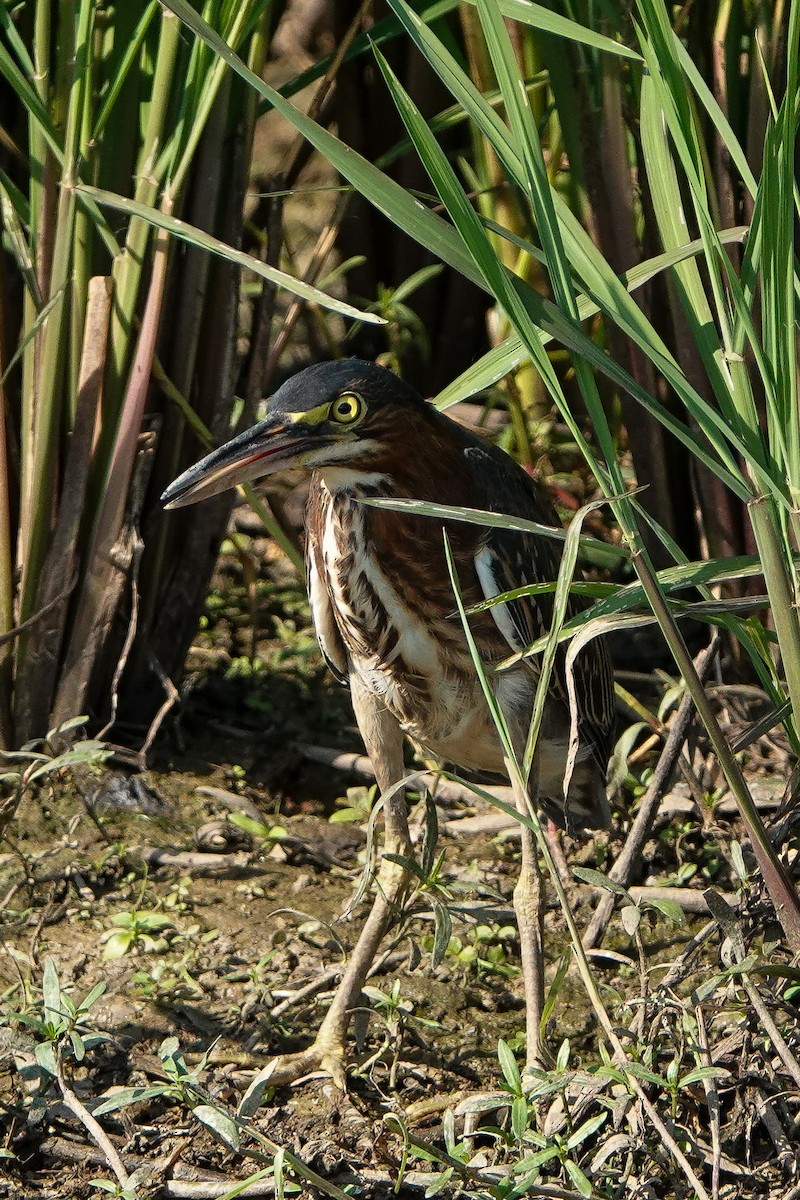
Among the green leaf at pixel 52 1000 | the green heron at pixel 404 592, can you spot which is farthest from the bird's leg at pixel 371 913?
the green leaf at pixel 52 1000

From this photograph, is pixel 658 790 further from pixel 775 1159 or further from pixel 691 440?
pixel 691 440

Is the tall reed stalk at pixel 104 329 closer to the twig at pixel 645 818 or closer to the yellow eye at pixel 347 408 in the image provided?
the yellow eye at pixel 347 408

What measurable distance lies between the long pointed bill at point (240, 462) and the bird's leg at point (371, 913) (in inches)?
27.8

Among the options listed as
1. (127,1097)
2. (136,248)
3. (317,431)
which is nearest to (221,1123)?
(127,1097)

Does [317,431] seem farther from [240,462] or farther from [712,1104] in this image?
[712,1104]

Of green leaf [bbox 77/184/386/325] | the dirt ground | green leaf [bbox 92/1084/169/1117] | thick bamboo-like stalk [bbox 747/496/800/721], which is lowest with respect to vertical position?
the dirt ground

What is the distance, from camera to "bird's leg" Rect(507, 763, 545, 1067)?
116 inches

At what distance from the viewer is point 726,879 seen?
363 centimetres

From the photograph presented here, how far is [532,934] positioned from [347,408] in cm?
120

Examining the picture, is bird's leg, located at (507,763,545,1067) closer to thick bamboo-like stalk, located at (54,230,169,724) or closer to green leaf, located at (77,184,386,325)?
green leaf, located at (77,184,386,325)

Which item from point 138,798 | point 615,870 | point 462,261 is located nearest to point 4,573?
point 138,798

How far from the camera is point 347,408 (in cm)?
285

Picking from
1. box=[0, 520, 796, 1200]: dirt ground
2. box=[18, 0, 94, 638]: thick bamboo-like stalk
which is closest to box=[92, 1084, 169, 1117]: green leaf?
box=[0, 520, 796, 1200]: dirt ground

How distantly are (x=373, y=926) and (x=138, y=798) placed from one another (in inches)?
38.0
